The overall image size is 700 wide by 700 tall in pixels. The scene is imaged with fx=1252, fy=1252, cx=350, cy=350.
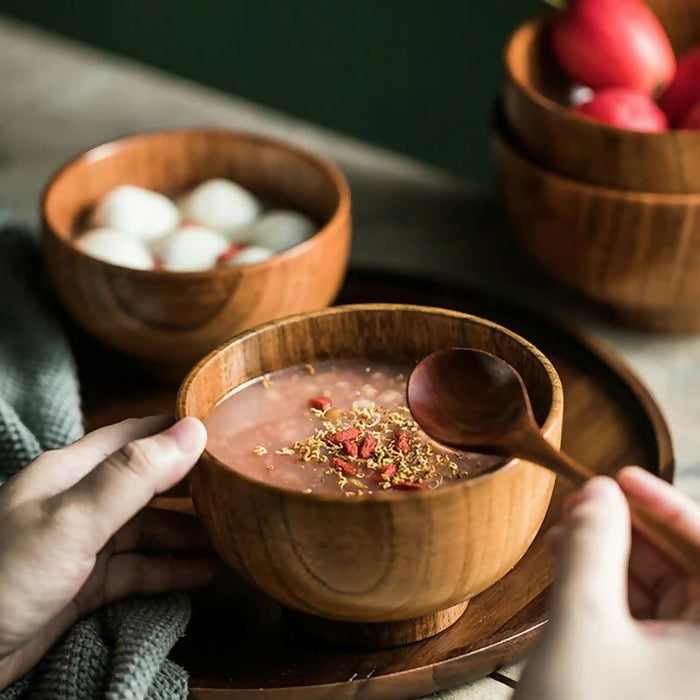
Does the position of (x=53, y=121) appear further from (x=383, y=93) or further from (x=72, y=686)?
(x=72, y=686)

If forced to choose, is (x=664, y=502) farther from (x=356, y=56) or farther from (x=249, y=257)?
(x=356, y=56)

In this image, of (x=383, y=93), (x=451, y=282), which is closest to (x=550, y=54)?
(x=451, y=282)

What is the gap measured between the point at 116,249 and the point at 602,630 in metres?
0.55

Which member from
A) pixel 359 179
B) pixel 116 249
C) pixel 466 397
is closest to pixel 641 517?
pixel 466 397

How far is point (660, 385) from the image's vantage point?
3.51 ft

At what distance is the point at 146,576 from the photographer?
785 mm

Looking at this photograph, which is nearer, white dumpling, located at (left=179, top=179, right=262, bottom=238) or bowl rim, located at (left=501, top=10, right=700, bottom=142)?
bowl rim, located at (left=501, top=10, right=700, bottom=142)

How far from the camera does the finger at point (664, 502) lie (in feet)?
2.13

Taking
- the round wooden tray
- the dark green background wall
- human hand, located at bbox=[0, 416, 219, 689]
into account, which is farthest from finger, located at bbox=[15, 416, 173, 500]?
the dark green background wall

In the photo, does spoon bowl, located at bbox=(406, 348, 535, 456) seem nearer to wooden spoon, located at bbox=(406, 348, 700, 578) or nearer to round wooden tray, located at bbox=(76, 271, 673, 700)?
wooden spoon, located at bbox=(406, 348, 700, 578)

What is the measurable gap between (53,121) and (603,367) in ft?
2.76

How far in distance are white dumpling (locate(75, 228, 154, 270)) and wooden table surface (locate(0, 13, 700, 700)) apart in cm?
24

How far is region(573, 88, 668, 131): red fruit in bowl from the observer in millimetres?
1026

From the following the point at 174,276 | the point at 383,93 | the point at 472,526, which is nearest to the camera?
the point at 472,526
